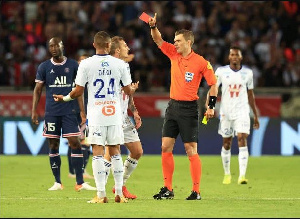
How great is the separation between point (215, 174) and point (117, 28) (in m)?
9.76

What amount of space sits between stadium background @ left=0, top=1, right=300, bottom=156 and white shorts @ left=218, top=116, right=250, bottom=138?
17.7 feet

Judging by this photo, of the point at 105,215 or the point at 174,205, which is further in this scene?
the point at 174,205

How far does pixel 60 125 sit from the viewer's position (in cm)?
1440

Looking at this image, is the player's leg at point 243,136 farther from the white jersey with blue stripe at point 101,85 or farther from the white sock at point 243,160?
the white jersey with blue stripe at point 101,85

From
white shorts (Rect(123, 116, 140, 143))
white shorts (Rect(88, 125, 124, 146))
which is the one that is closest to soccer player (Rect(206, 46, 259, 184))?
white shorts (Rect(123, 116, 140, 143))

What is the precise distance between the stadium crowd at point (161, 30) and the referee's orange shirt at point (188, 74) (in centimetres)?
1198

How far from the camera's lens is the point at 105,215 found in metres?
9.89

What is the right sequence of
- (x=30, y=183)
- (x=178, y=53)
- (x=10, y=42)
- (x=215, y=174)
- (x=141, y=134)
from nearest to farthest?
(x=178, y=53)
(x=30, y=183)
(x=215, y=174)
(x=141, y=134)
(x=10, y=42)

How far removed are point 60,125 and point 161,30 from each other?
12178mm

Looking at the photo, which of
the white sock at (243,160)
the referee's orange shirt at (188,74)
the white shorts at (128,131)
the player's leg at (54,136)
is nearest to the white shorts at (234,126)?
the white sock at (243,160)

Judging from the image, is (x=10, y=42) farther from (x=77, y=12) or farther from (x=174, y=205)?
(x=174, y=205)

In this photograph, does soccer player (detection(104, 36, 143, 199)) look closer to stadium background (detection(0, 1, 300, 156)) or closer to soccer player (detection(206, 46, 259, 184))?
soccer player (detection(206, 46, 259, 184))

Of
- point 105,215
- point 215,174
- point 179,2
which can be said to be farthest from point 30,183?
point 179,2

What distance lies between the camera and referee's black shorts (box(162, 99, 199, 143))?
40.4 ft
